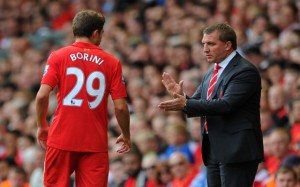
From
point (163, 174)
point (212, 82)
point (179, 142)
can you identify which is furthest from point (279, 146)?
point (212, 82)

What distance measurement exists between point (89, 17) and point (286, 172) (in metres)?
2.66

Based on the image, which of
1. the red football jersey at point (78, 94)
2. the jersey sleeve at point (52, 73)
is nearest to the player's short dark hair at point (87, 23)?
the red football jersey at point (78, 94)

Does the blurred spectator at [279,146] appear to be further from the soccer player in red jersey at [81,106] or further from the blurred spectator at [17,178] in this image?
the blurred spectator at [17,178]

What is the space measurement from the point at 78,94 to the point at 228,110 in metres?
1.23

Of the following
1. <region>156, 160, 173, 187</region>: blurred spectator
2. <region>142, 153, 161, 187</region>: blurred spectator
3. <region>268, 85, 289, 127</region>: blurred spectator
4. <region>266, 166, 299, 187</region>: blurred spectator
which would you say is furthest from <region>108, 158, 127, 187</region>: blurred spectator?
<region>266, 166, 299, 187</region>: blurred spectator

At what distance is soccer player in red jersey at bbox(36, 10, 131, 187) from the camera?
23.5 ft

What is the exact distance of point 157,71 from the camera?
44.7 feet

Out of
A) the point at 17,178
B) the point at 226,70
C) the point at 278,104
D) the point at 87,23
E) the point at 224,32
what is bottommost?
the point at 17,178

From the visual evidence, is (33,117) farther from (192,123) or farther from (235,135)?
(235,135)

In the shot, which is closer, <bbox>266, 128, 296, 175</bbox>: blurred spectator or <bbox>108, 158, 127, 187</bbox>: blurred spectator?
<bbox>266, 128, 296, 175</bbox>: blurred spectator

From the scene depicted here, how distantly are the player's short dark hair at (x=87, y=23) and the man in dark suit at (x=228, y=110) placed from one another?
0.72 meters

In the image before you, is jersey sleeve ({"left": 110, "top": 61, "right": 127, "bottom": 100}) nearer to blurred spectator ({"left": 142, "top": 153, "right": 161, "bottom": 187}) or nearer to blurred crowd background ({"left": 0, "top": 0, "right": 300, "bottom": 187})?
blurred crowd background ({"left": 0, "top": 0, "right": 300, "bottom": 187})

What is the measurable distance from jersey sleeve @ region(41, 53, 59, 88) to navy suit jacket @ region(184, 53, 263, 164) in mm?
1084

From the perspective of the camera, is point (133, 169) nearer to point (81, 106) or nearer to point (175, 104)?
point (81, 106)
